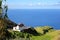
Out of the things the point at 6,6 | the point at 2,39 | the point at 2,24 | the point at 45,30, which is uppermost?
the point at 6,6

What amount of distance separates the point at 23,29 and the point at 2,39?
78.1 ft

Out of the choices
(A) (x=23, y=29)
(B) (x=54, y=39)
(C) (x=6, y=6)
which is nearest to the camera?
(C) (x=6, y=6)

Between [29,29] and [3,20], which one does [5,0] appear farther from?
[29,29]

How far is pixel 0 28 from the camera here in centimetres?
1559

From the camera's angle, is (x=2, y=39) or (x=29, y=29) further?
(x=29, y=29)

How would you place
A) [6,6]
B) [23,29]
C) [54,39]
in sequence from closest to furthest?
1. [6,6]
2. [54,39]
3. [23,29]

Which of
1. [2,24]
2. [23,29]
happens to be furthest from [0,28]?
[23,29]

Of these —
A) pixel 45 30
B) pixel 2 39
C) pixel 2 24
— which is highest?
pixel 2 24

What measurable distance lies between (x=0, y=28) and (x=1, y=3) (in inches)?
58.0

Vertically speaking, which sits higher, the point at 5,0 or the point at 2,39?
the point at 5,0

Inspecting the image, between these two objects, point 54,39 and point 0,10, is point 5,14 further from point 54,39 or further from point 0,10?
point 54,39

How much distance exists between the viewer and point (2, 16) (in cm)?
1570

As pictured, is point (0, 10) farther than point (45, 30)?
No

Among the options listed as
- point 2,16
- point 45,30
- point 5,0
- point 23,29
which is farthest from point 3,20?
point 45,30
